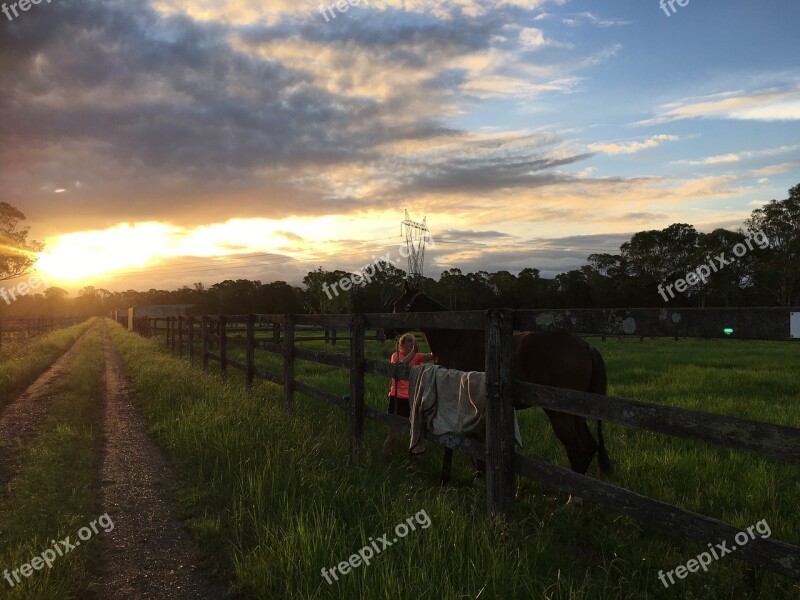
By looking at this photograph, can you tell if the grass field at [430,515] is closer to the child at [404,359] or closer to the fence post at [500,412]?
the fence post at [500,412]

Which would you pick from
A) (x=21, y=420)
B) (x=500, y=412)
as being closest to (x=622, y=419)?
(x=500, y=412)

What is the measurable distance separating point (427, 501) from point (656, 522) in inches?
66.5

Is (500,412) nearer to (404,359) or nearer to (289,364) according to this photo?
(404,359)

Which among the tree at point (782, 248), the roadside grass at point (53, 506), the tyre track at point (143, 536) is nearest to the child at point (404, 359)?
the tyre track at point (143, 536)

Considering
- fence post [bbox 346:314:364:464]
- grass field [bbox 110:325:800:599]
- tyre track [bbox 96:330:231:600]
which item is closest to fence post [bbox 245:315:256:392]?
grass field [bbox 110:325:800:599]

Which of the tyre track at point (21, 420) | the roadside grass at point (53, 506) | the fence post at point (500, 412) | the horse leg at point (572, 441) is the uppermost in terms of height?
the fence post at point (500, 412)

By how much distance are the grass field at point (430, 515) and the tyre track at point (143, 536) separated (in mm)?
191

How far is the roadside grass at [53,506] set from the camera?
3.37 meters

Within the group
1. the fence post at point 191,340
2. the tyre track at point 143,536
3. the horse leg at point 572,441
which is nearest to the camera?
the tyre track at point 143,536

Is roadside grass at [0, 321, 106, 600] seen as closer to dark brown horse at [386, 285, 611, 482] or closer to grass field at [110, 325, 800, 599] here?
grass field at [110, 325, 800, 599]

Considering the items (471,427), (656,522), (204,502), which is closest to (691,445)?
(471,427)

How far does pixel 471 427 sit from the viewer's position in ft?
13.9

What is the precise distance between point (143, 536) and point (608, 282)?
86.5m

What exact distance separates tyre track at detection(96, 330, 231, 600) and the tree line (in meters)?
35.7
